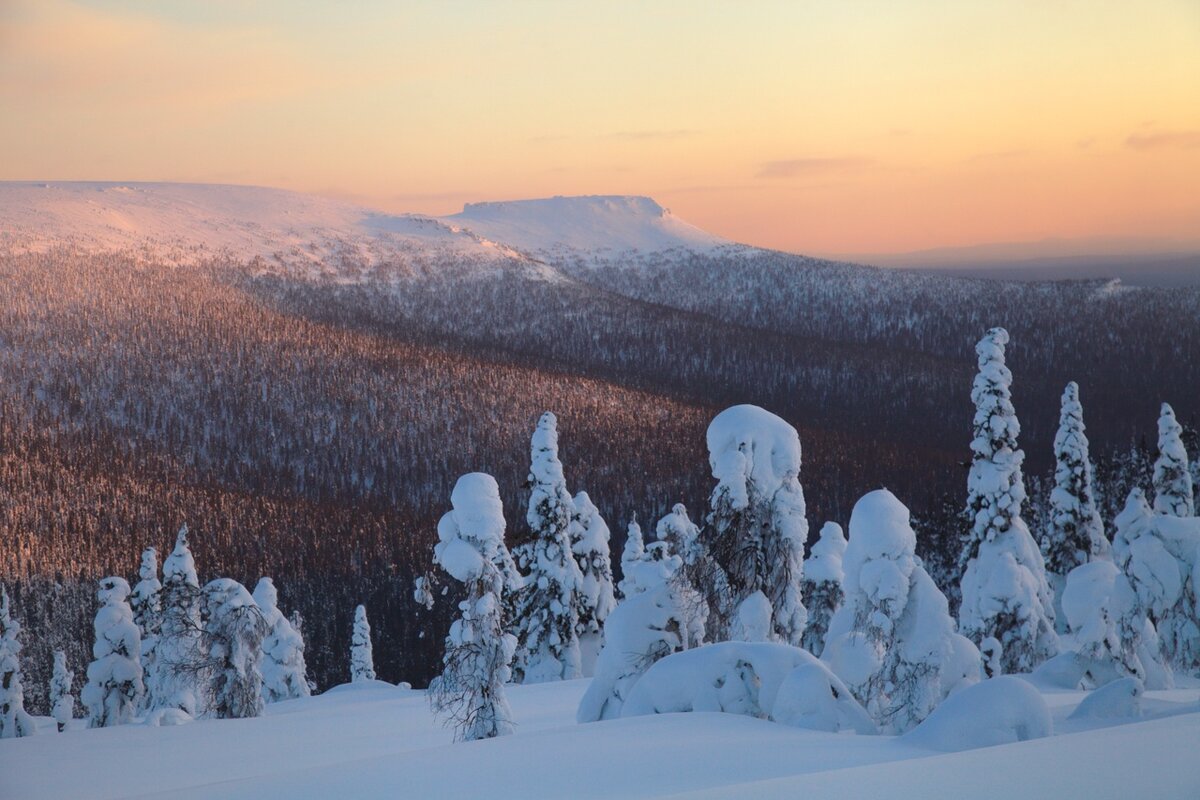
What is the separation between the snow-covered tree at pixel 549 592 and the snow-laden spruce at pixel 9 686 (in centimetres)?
1956

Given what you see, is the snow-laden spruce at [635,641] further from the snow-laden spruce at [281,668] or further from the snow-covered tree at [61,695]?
the snow-covered tree at [61,695]

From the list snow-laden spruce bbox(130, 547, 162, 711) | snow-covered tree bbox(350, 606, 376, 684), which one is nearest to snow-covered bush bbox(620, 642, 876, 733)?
snow-laden spruce bbox(130, 547, 162, 711)

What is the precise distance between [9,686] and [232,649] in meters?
15.1

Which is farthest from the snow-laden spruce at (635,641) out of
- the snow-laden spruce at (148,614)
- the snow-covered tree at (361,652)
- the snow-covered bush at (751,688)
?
the snow-covered tree at (361,652)

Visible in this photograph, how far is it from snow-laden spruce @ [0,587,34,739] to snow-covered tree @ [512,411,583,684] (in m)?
19.6

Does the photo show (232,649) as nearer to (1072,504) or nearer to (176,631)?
(176,631)

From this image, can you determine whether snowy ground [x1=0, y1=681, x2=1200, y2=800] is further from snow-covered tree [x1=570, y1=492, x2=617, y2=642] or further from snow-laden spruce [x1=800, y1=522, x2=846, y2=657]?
snow-covered tree [x1=570, y1=492, x2=617, y2=642]

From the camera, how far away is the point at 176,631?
121 feet

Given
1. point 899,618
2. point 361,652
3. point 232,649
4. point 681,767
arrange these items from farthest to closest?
point 361,652 → point 232,649 → point 899,618 → point 681,767

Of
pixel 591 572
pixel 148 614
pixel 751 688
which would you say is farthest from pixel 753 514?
pixel 148 614

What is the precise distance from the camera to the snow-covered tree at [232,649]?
105 feet

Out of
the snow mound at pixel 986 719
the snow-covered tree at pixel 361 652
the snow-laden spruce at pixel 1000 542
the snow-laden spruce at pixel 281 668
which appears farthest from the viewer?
the snow-covered tree at pixel 361 652

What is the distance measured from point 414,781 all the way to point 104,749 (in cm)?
1311

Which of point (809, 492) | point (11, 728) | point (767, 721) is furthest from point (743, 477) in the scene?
point (809, 492)
